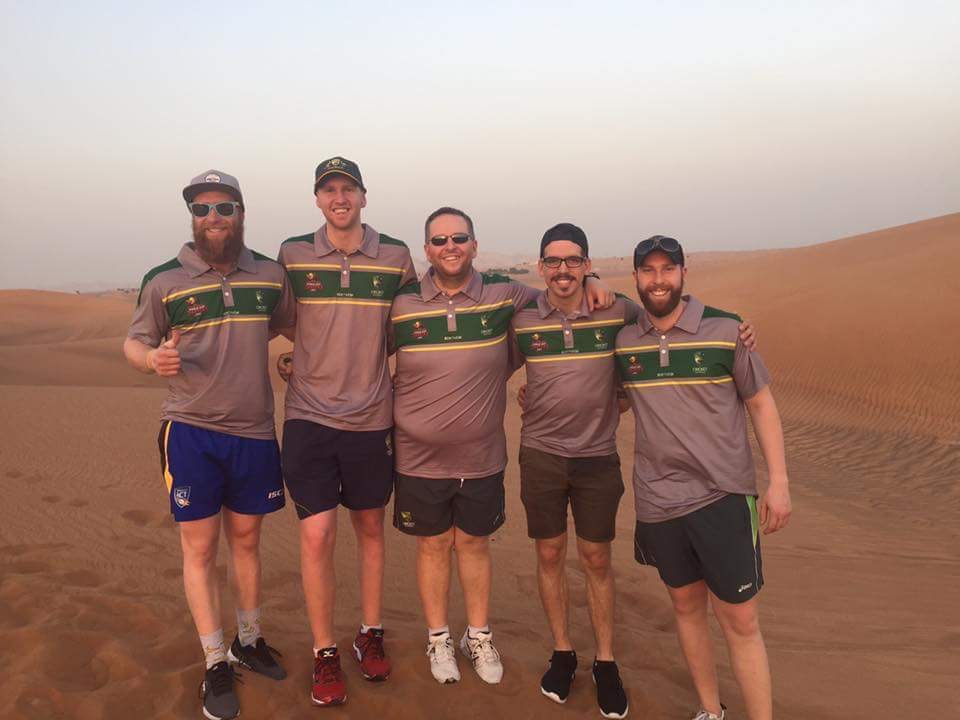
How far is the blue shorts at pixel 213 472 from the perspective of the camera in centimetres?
373

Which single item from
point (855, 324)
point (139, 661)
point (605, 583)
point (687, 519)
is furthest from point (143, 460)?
point (855, 324)

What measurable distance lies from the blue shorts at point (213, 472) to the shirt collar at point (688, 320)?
210cm

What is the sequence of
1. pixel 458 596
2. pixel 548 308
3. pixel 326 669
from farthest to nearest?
pixel 458 596, pixel 548 308, pixel 326 669

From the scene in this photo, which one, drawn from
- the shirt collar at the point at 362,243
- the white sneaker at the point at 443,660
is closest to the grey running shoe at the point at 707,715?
the white sneaker at the point at 443,660

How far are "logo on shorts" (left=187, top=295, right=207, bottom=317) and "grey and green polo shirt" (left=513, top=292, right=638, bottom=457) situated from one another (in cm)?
168

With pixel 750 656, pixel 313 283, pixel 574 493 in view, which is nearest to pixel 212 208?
pixel 313 283

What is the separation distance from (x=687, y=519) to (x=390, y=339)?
6.03 ft

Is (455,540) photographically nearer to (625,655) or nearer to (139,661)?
(625,655)

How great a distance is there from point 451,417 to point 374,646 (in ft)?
4.63

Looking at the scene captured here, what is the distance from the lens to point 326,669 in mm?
3840

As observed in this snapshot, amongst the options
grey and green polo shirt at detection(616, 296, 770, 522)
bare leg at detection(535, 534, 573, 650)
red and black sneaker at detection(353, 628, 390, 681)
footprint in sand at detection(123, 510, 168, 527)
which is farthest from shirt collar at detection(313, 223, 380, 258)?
footprint in sand at detection(123, 510, 168, 527)

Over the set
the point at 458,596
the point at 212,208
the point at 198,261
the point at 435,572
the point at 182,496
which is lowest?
the point at 458,596

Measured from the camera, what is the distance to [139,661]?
Answer: 4047mm

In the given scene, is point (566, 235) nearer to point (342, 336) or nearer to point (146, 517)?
point (342, 336)
